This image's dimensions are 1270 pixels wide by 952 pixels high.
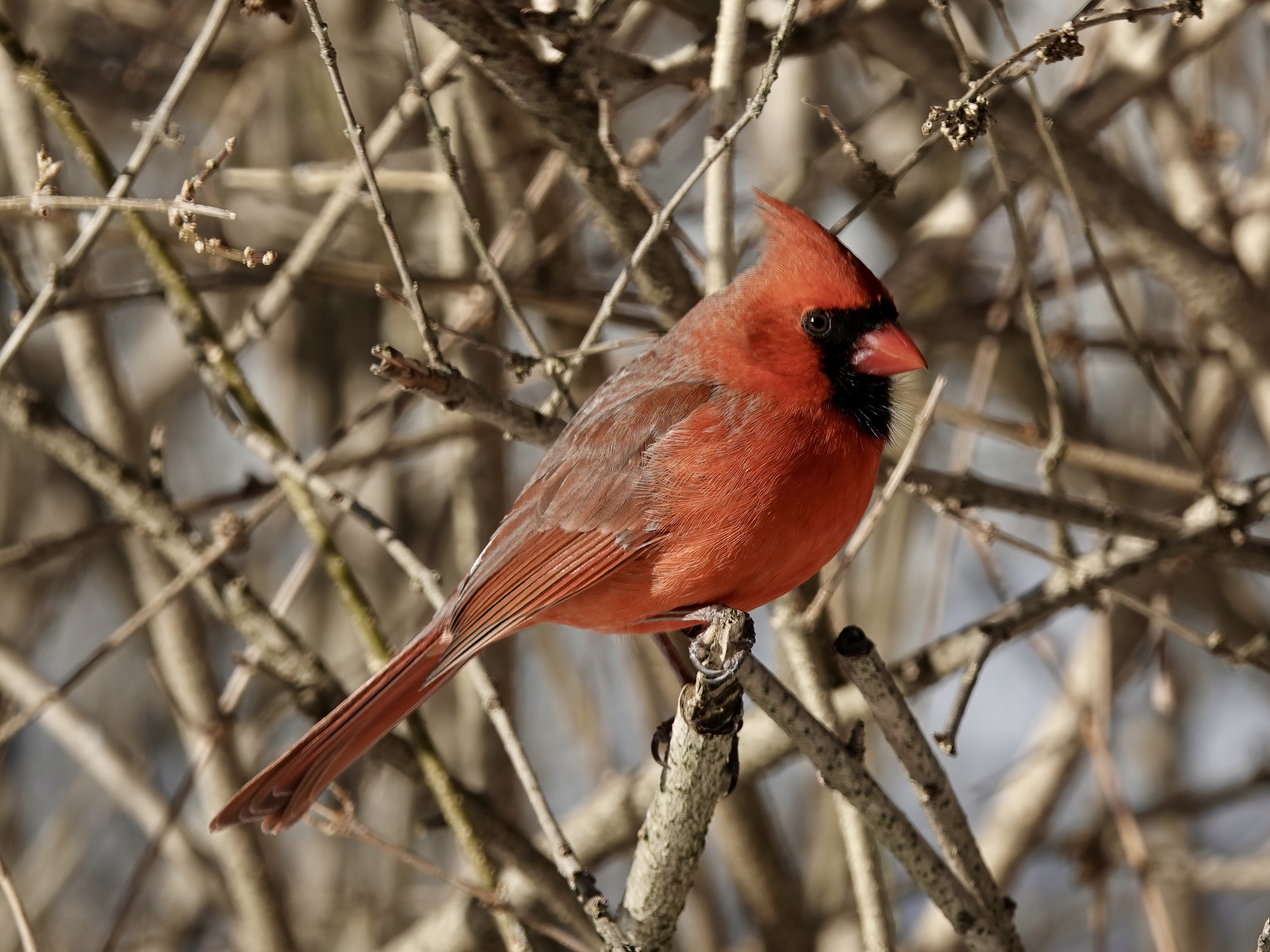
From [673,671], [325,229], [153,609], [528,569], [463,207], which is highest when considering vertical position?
[325,229]

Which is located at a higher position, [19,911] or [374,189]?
[374,189]

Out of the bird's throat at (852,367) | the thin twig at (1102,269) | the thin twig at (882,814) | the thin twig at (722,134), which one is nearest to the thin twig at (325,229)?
the thin twig at (722,134)

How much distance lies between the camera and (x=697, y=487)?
2.13 metres

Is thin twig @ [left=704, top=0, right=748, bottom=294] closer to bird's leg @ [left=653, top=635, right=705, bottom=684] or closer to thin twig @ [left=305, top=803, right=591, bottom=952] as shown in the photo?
bird's leg @ [left=653, top=635, right=705, bottom=684]

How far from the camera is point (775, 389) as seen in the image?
2217mm

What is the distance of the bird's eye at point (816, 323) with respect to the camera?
224cm

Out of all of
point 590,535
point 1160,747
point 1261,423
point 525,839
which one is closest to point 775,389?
point 590,535

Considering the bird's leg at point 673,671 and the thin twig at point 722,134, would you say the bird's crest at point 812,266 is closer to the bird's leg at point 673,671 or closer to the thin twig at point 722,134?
the thin twig at point 722,134

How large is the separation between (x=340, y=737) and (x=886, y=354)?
1050 mm

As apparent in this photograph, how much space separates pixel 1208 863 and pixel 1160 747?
0.83 meters

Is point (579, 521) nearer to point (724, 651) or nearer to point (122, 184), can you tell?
point (724, 651)

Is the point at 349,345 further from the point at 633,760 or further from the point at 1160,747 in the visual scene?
the point at 1160,747

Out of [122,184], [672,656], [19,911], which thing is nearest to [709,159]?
[122,184]

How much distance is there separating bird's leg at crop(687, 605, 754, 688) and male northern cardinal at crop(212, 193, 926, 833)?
123 millimetres
